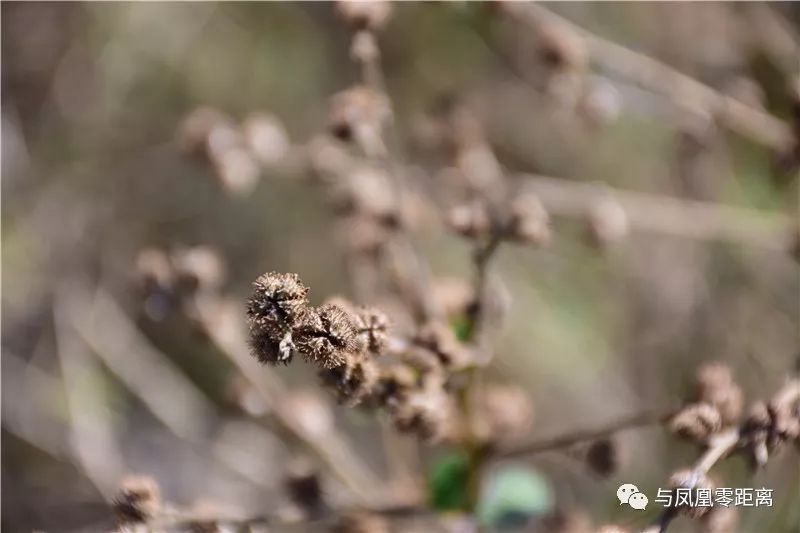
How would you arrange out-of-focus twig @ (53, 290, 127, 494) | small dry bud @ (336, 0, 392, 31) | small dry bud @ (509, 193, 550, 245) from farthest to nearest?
1. out-of-focus twig @ (53, 290, 127, 494)
2. small dry bud @ (336, 0, 392, 31)
3. small dry bud @ (509, 193, 550, 245)

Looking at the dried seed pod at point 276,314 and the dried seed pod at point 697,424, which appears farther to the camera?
the dried seed pod at point 697,424

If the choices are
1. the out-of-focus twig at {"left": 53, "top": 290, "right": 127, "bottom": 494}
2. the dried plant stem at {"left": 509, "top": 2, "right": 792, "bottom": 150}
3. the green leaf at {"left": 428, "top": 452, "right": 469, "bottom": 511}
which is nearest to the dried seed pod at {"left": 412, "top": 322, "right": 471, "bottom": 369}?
the green leaf at {"left": 428, "top": 452, "right": 469, "bottom": 511}

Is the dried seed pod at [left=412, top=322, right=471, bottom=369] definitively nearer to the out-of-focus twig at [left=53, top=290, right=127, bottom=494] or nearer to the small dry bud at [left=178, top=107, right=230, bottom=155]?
the small dry bud at [left=178, top=107, right=230, bottom=155]

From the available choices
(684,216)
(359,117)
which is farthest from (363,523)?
(684,216)

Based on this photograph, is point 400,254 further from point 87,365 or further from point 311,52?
point 311,52

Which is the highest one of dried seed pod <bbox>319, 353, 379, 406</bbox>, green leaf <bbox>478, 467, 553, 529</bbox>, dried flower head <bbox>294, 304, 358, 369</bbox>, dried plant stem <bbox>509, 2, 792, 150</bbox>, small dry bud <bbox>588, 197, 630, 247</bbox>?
dried plant stem <bbox>509, 2, 792, 150</bbox>

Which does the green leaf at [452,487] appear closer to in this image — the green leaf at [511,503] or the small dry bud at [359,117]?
the green leaf at [511,503]

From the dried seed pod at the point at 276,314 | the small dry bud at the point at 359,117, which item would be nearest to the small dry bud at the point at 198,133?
the small dry bud at the point at 359,117
